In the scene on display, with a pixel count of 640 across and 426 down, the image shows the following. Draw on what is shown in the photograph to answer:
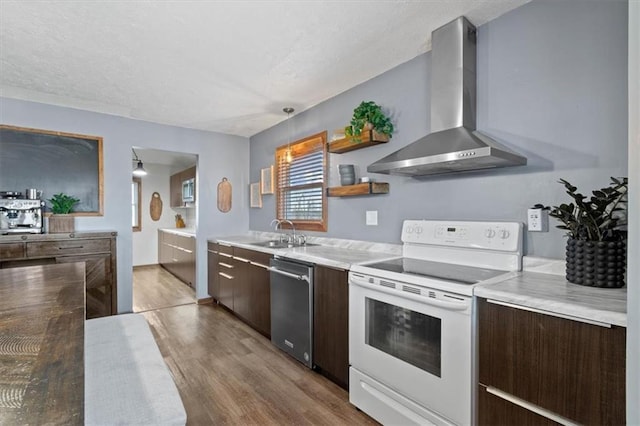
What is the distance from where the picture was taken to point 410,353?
5.57 ft

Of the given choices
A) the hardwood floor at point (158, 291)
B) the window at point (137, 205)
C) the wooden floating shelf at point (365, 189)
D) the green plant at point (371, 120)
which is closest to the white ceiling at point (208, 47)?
the green plant at point (371, 120)

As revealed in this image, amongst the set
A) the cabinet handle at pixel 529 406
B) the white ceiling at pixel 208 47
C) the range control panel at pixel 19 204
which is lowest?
the cabinet handle at pixel 529 406

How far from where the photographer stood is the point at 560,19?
5.48 ft

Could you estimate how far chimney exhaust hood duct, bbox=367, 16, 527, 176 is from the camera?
72.3 inches

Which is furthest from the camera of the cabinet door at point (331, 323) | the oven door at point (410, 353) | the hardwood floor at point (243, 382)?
the cabinet door at point (331, 323)

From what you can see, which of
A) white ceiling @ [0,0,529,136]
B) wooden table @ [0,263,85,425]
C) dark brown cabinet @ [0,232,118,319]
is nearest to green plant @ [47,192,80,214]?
dark brown cabinet @ [0,232,118,319]

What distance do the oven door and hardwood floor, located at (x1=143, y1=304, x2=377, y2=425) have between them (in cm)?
28

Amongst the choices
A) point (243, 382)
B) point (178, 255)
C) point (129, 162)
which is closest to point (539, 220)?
point (243, 382)

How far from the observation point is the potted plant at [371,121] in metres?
2.49

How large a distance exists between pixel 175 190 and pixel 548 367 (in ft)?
22.6

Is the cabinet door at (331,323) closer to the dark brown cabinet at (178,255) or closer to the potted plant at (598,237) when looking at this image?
the potted plant at (598,237)

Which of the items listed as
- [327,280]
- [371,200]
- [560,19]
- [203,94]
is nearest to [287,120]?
[203,94]

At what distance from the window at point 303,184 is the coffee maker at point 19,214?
2453mm

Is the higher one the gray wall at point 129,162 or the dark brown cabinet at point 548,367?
the gray wall at point 129,162
